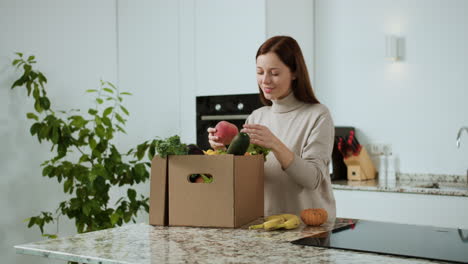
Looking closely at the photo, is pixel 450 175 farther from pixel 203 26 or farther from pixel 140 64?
pixel 140 64

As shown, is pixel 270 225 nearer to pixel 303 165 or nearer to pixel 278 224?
pixel 278 224

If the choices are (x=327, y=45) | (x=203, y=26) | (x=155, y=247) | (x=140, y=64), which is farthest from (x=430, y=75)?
(x=155, y=247)

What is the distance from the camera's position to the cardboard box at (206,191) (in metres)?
1.68

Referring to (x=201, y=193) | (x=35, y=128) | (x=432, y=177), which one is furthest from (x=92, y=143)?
(x=432, y=177)

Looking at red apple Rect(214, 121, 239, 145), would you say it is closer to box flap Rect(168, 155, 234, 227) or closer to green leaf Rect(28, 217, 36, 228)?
box flap Rect(168, 155, 234, 227)

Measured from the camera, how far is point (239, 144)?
1.70 meters

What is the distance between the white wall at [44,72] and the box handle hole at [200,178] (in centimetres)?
183

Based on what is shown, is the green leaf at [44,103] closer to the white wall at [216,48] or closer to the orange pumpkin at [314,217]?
the white wall at [216,48]

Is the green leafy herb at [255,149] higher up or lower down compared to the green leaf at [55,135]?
lower down

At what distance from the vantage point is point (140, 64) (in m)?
4.17

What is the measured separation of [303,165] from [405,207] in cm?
184

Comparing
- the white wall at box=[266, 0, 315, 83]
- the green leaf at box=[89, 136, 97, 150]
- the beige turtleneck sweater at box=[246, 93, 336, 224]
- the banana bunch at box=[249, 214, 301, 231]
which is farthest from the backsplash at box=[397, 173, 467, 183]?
the banana bunch at box=[249, 214, 301, 231]

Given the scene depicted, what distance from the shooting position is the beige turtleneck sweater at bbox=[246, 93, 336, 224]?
1.93m

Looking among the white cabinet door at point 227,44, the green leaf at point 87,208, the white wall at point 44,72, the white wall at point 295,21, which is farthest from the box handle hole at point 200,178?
the white wall at point 295,21
